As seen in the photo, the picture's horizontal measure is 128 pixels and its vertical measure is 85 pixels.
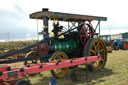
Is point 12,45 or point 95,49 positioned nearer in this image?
point 95,49

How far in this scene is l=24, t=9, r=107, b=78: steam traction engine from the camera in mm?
6492

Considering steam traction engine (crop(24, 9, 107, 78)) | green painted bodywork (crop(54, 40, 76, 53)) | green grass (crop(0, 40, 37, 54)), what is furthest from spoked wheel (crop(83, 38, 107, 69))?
green grass (crop(0, 40, 37, 54))

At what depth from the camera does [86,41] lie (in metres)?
7.65

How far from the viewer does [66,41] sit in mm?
7262

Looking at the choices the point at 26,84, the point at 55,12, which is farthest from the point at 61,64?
the point at 55,12

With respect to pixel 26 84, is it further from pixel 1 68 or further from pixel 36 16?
pixel 36 16

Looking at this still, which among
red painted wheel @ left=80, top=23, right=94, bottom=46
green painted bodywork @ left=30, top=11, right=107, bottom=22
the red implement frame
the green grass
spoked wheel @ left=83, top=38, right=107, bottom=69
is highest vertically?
green painted bodywork @ left=30, top=11, right=107, bottom=22

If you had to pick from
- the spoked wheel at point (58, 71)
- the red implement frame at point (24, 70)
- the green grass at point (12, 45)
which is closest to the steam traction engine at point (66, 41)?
the spoked wheel at point (58, 71)

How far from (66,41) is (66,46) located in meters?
0.25

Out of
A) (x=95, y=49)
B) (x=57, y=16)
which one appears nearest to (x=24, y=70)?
(x=57, y=16)

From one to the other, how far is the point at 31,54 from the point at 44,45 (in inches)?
33.8

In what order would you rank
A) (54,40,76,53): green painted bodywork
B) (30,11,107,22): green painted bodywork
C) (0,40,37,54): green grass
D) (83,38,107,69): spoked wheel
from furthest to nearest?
(0,40,37,54): green grass → (83,38,107,69): spoked wheel → (54,40,76,53): green painted bodywork → (30,11,107,22): green painted bodywork

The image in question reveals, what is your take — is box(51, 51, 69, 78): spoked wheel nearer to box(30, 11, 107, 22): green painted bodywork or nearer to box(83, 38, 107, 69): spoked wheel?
box(83, 38, 107, 69): spoked wheel

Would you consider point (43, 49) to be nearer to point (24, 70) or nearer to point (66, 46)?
point (66, 46)
